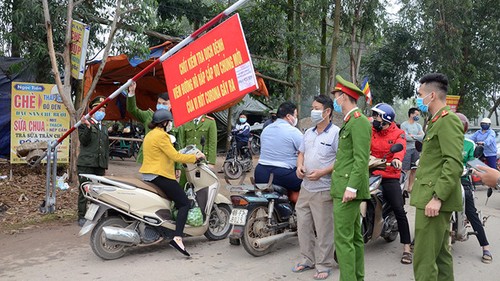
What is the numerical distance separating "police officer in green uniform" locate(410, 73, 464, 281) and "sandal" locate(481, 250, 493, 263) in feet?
6.48

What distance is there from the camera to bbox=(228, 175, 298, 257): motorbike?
476 cm

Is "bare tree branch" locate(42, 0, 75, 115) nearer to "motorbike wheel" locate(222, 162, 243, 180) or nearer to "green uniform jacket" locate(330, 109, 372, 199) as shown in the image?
"green uniform jacket" locate(330, 109, 372, 199)

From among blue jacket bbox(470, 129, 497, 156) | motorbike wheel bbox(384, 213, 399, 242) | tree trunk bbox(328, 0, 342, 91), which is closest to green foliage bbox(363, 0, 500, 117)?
tree trunk bbox(328, 0, 342, 91)

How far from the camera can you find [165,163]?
490cm

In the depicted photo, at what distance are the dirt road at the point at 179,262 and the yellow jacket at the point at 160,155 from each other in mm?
A: 963

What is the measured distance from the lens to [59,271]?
14.5 feet

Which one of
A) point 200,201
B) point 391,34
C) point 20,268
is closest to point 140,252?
point 200,201

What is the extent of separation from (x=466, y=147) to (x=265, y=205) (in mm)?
2270

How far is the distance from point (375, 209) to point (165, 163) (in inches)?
94.4

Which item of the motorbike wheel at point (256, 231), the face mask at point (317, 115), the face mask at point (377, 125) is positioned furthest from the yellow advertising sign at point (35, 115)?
the face mask at point (377, 125)

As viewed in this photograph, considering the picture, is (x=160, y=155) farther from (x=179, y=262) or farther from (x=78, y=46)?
(x=78, y=46)

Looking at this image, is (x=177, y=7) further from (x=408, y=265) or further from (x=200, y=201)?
(x=408, y=265)

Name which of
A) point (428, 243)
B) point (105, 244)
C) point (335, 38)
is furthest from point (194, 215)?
point (335, 38)

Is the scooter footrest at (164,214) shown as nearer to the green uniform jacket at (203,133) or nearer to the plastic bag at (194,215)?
the plastic bag at (194,215)
